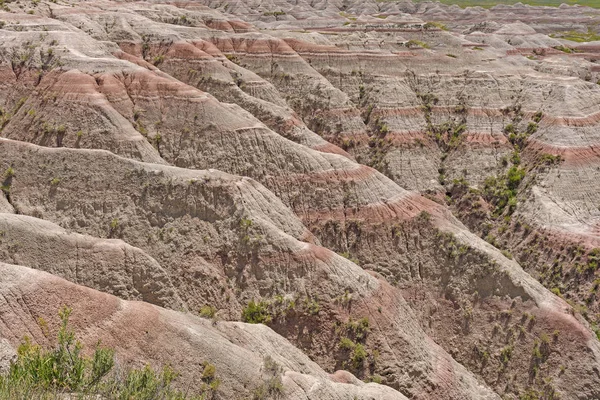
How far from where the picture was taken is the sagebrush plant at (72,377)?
50.4 feet

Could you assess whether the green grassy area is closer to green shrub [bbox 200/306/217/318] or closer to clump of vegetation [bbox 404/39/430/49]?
clump of vegetation [bbox 404/39/430/49]

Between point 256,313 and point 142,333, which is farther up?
point 142,333

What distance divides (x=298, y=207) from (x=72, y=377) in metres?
27.1

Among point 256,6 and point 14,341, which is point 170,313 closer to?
point 14,341

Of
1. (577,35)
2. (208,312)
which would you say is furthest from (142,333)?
(577,35)

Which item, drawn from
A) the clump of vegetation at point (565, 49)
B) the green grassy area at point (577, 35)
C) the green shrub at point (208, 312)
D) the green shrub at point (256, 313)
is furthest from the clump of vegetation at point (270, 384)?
the green grassy area at point (577, 35)

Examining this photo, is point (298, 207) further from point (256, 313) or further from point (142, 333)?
point (142, 333)

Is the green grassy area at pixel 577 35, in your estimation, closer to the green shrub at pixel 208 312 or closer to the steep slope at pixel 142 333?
the green shrub at pixel 208 312

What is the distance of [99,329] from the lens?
21031 millimetres

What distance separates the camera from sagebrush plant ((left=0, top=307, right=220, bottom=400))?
50.4 feet

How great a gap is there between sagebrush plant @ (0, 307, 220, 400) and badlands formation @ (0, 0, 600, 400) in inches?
63.2

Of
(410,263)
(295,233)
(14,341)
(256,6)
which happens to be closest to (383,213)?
(410,263)

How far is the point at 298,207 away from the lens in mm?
42500

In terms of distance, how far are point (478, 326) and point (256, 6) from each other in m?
138
